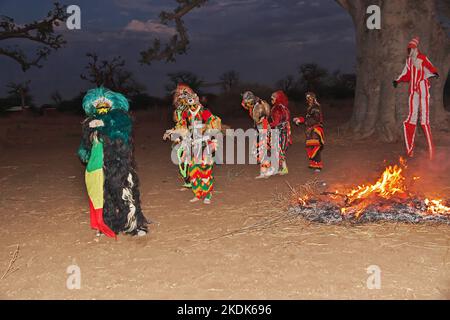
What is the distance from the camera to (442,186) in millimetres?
8023

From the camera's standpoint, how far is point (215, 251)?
17.1 feet

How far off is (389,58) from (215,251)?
34.6 feet

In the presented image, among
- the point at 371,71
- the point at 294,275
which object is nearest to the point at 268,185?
the point at 294,275

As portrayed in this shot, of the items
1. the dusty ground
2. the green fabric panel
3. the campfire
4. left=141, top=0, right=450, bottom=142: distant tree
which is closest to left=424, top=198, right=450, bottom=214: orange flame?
the campfire

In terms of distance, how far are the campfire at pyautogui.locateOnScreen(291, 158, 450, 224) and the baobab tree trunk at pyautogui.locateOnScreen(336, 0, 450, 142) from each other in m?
7.43

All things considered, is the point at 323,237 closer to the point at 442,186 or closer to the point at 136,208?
the point at 136,208

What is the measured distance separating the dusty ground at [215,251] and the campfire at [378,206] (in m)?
0.24

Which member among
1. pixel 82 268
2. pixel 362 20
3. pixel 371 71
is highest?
pixel 362 20


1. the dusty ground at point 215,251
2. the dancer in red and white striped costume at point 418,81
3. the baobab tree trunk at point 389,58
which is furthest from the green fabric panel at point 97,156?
the baobab tree trunk at point 389,58

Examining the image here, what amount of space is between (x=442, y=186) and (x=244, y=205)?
11.4ft

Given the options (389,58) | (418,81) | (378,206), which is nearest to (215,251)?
(378,206)

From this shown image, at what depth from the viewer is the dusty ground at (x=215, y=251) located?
423 centimetres

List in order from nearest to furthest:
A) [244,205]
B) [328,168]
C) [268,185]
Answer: [244,205], [268,185], [328,168]

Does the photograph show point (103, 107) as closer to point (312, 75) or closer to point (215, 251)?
point (215, 251)
